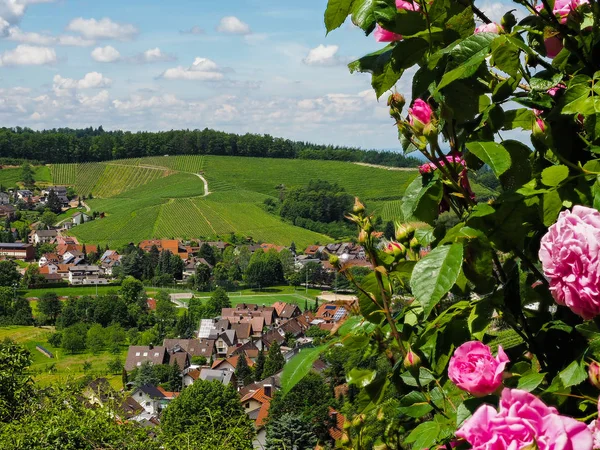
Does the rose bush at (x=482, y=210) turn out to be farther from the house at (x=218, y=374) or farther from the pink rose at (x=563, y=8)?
the house at (x=218, y=374)

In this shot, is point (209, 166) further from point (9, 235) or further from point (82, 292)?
point (82, 292)

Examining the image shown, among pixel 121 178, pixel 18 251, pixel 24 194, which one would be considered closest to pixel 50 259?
pixel 18 251

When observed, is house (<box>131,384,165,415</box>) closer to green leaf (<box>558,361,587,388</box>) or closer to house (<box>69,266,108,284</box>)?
house (<box>69,266,108,284</box>)

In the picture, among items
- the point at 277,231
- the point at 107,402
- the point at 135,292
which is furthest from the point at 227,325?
the point at 107,402

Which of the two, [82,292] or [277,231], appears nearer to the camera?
[82,292]

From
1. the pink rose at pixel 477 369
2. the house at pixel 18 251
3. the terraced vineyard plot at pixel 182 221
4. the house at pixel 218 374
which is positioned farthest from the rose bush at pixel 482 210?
the house at pixel 18 251

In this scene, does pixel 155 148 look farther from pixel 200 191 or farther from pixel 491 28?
pixel 491 28
